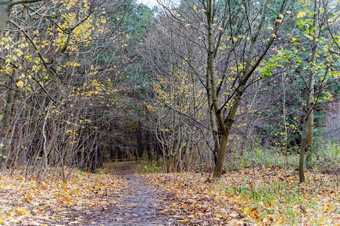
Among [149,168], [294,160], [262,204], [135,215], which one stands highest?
[294,160]

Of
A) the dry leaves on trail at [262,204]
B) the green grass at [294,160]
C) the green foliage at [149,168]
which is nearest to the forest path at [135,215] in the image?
the dry leaves on trail at [262,204]

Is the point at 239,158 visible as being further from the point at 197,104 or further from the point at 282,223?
the point at 282,223

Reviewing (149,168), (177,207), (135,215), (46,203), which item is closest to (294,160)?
(177,207)

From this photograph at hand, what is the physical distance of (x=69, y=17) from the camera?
892cm

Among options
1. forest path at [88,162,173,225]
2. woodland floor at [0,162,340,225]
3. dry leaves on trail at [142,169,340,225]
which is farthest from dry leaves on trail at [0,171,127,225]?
dry leaves on trail at [142,169,340,225]

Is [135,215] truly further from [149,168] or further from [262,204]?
[149,168]

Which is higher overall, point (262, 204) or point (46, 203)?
point (262, 204)

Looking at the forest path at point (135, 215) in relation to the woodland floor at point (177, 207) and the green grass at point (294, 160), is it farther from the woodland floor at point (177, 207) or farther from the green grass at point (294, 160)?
the green grass at point (294, 160)

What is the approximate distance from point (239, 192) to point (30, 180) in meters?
5.63

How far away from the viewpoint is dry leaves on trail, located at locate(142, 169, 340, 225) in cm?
457

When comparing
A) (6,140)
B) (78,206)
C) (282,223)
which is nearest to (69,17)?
(6,140)

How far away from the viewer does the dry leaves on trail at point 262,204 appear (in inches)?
180

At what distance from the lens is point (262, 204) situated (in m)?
5.03

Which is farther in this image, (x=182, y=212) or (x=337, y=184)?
(x=337, y=184)
